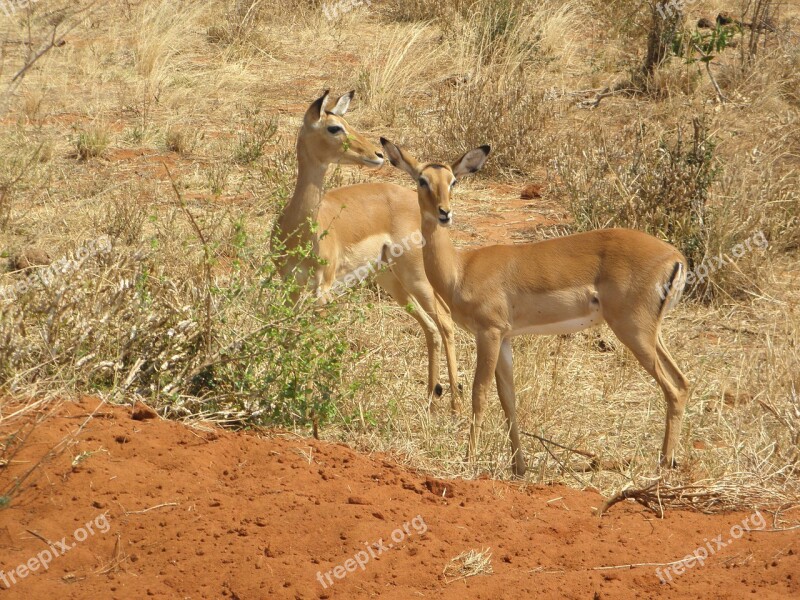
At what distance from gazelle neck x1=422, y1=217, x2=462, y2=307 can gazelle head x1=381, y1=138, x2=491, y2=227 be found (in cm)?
11

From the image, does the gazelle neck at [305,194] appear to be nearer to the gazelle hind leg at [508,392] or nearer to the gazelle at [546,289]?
the gazelle at [546,289]

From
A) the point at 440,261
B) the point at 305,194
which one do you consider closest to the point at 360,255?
the point at 305,194

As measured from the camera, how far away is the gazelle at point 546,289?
6012 mm

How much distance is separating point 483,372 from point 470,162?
1.32m

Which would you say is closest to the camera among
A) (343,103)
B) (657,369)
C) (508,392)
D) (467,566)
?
(467,566)

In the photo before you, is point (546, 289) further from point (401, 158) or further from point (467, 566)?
point (467, 566)

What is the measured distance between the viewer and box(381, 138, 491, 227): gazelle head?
246 inches

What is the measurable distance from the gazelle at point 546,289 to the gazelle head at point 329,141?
90cm

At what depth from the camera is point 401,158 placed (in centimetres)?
656

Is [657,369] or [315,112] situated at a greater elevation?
[315,112]

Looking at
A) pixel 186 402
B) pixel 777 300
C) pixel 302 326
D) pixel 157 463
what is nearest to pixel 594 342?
pixel 777 300

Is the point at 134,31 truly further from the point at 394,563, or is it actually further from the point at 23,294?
the point at 394,563

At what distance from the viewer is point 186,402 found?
5.16 metres

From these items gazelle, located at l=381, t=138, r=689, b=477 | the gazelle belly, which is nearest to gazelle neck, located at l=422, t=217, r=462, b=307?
gazelle, located at l=381, t=138, r=689, b=477
